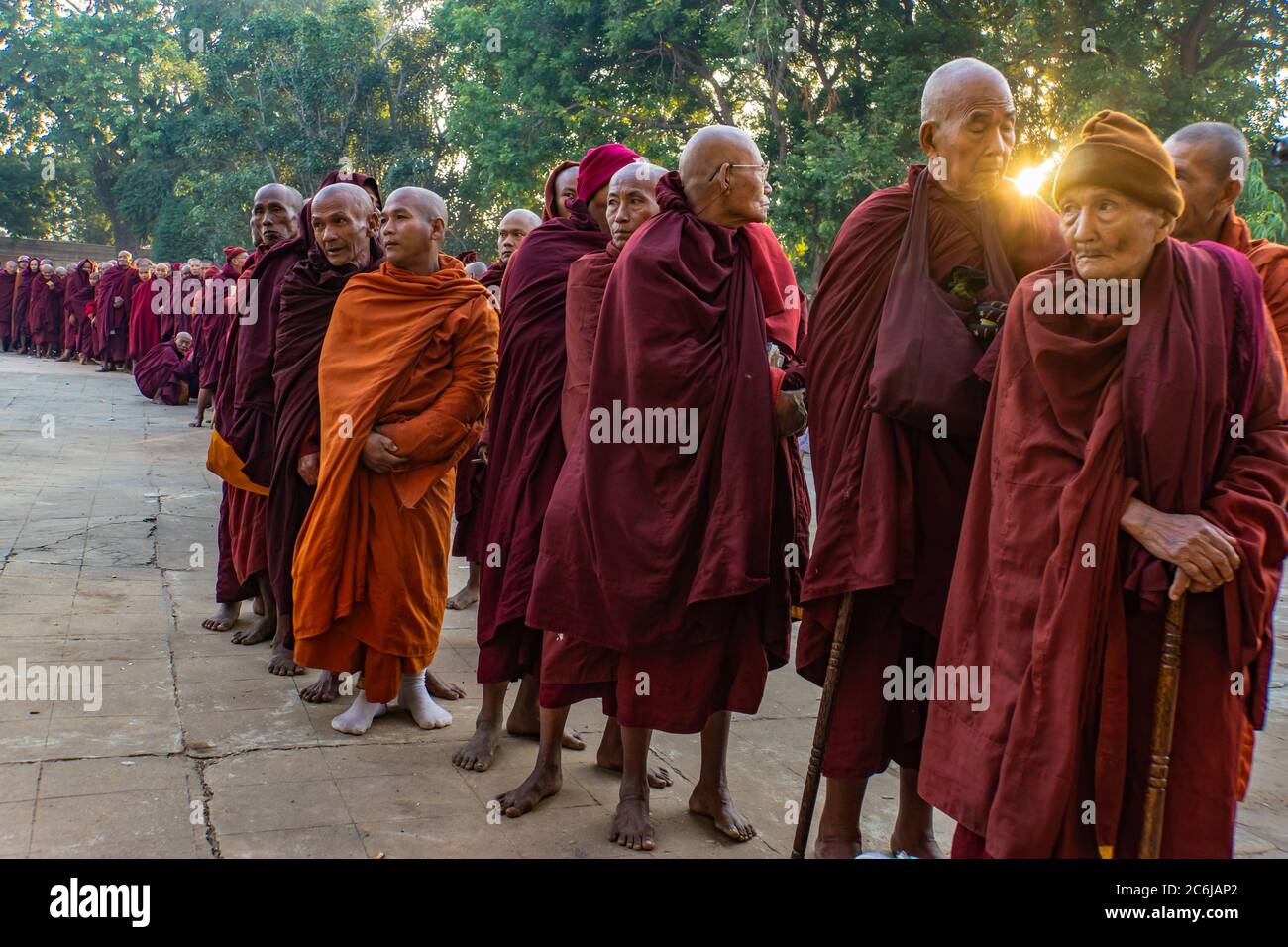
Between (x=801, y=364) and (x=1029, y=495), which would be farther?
(x=801, y=364)

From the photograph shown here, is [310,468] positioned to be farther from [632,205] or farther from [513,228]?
[513,228]

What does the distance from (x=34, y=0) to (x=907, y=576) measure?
147 feet

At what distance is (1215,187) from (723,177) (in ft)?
4.87

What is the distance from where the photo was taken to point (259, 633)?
5609 millimetres

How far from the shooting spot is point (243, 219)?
30.1 metres

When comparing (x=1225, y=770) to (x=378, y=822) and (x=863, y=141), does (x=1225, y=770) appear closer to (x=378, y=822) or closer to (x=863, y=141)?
(x=378, y=822)

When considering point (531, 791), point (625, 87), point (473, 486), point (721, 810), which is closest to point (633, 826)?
point (721, 810)

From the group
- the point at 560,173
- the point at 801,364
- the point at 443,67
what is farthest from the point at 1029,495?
the point at 443,67

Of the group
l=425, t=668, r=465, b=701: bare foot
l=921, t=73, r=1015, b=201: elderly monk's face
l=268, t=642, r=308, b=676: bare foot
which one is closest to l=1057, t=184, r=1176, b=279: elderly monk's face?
l=921, t=73, r=1015, b=201: elderly monk's face

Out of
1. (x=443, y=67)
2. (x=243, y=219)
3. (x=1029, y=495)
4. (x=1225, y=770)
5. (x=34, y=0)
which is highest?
(x=34, y=0)

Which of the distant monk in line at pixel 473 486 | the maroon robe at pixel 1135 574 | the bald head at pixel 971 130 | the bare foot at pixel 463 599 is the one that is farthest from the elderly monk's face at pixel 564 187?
the maroon robe at pixel 1135 574

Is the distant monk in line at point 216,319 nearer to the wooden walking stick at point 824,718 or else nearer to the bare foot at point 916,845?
the wooden walking stick at point 824,718

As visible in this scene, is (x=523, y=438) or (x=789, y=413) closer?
(x=789, y=413)

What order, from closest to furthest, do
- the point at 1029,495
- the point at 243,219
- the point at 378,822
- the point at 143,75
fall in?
the point at 1029,495
the point at 378,822
the point at 243,219
the point at 143,75
